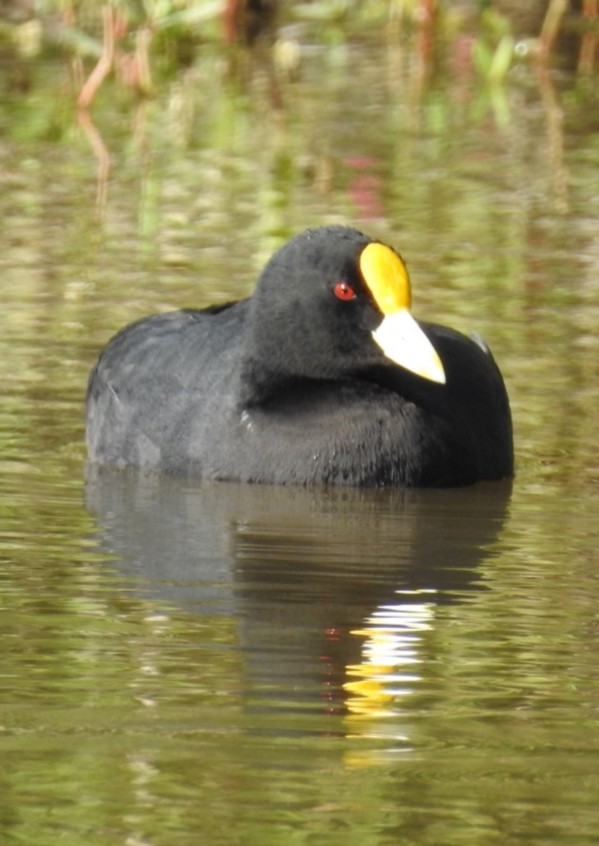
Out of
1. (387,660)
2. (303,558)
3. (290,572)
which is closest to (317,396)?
(303,558)

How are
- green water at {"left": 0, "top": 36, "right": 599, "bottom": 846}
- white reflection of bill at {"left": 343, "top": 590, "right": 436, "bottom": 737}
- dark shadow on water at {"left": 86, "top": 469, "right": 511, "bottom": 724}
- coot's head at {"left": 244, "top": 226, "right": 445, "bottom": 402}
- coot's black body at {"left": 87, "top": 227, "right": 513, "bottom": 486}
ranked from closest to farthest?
green water at {"left": 0, "top": 36, "right": 599, "bottom": 846}, white reflection of bill at {"left": 343, "top": 590, "right": 436, "bottom": 737}, dark shadow on water at {"left": 86, "top": 469, "right": 511, "bottom": 724}, coot's head at {"left": 244, "top": 226, "right": 445, "bottom": 402}, coot's black body at {"left": 87, "top": 227, "right": 513, "bottom": 486}

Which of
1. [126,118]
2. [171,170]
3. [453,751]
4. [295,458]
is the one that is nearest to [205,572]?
[295,458]

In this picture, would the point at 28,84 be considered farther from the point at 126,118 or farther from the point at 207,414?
the point at 207,414

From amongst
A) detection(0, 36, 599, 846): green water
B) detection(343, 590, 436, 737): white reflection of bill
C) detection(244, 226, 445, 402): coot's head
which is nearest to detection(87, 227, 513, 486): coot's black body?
detection(244, 226, 445, 402): coot's head

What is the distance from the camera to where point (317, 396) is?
21.2 feet

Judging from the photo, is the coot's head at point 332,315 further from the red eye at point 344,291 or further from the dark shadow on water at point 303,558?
the dark shadow on water at point 303,558

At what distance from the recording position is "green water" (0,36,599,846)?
11.7ft

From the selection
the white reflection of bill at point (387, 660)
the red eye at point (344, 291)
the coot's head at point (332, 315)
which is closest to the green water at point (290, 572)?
the white reflection of bill at point (387, 660)

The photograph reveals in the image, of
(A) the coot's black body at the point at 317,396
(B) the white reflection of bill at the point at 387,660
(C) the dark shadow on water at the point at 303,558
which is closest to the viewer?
(B) the white reflection of bill at the point at 387,660

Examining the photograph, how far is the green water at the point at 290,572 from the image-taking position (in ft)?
11.7

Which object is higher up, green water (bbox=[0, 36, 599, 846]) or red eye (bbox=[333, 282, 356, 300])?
red eye (bbox=[333, 282, 356, 300])

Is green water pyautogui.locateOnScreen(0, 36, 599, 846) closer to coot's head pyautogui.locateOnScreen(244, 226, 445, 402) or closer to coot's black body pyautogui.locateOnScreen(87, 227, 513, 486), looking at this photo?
coot's black body pyautogui.locateOnScreen(87, 227, 513, 486)

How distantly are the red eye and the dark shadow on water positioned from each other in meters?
0.54

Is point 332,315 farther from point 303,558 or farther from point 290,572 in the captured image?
point 290,572
